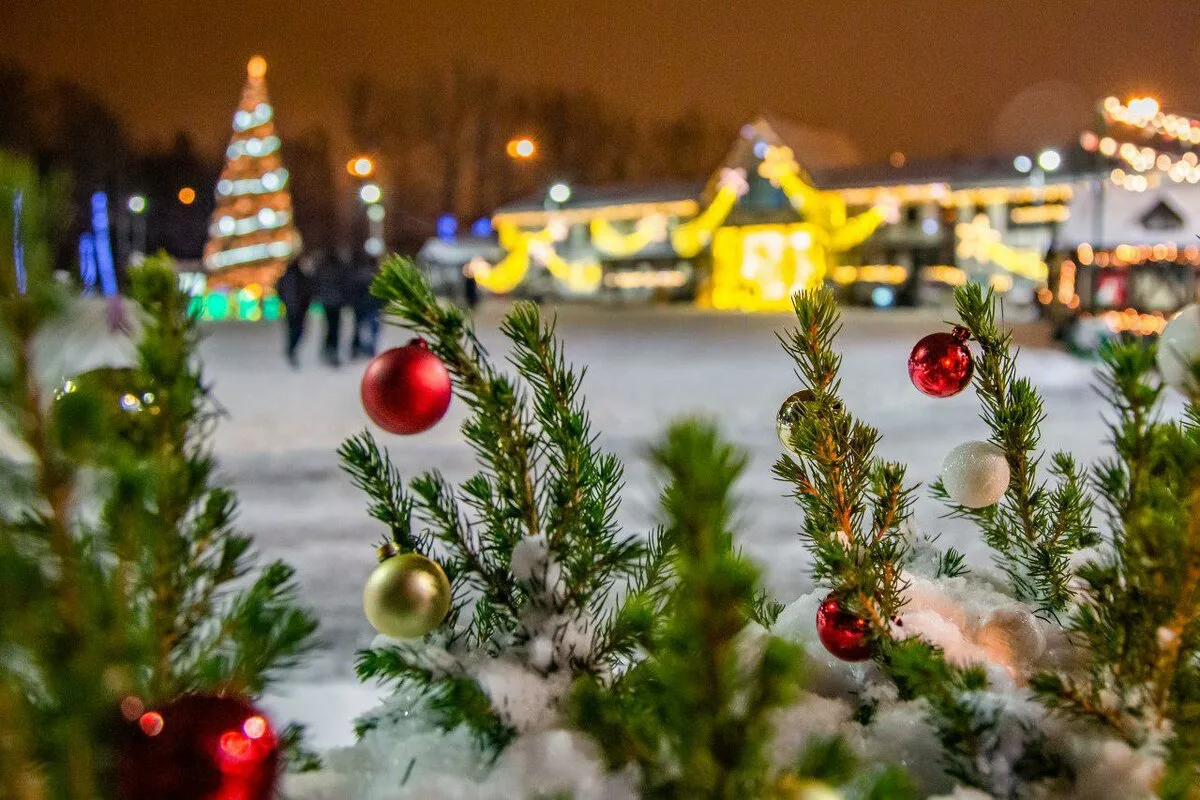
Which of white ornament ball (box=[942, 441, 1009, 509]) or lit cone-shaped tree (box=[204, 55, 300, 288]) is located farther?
lit cone-shaped tree (box=[204, 55, 300, 288])

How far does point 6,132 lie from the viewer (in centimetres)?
3409

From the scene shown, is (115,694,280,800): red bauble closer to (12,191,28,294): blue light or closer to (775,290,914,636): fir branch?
(12,191,28,294): blue light

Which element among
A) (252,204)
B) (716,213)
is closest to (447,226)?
(252,204)

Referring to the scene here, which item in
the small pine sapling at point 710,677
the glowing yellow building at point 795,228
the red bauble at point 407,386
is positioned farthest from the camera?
the glowing yellow building at point 795,228

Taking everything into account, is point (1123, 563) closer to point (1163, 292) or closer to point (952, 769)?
point (952, 769)

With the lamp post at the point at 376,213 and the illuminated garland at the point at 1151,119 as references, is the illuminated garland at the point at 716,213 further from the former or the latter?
the illuminated garland at the point at 1151,119

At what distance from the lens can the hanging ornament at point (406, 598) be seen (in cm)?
102

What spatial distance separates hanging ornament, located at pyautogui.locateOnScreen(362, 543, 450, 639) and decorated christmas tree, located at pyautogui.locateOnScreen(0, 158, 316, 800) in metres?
0.24

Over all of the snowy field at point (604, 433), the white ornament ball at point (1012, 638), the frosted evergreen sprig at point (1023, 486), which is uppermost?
the frosted evergreen sprig at point (1023, 486)

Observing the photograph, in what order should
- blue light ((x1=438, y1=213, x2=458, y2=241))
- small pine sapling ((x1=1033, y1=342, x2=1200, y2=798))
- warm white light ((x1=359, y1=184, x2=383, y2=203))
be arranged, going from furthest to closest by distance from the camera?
1. blue light ((x1=438, y1=213, x2=458, y2=241))
2. warm white light ((x1=359, y1=184, x2=383, y2=203))
3. small pine sapling ((x1=1033, y1=342, x2=1200, y2=798))

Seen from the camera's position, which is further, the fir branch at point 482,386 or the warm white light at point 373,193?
the warm white light at point 373,193

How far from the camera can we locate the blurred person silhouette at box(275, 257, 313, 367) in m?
13.4

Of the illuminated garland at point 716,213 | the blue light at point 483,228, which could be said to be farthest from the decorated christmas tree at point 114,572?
the blue light at point 483,228

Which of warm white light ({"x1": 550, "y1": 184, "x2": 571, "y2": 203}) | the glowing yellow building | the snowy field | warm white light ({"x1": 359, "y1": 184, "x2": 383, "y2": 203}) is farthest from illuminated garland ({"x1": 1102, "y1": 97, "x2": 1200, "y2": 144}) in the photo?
warm white light ({"x1": 550, "y1": 184, "x2": 571, "y2": 203})
